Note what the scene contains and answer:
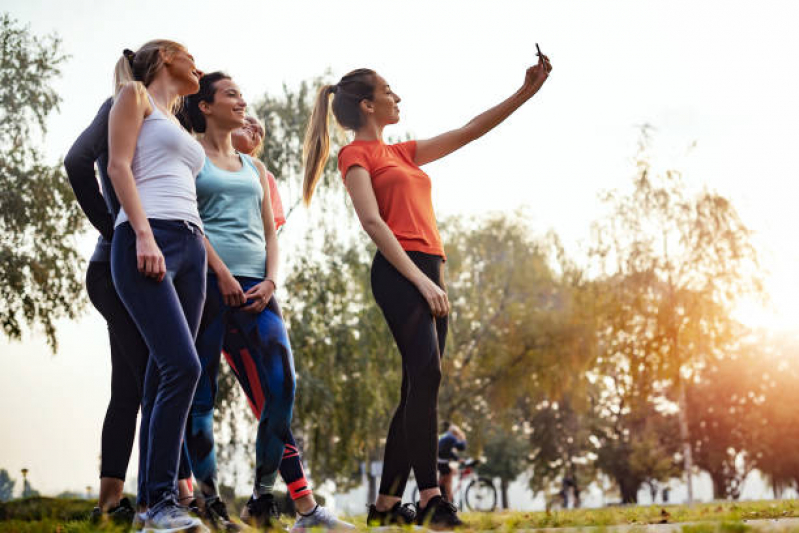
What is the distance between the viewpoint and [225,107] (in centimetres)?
445

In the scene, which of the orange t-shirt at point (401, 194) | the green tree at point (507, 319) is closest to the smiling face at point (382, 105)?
the orange t-shirt at point (401, 194)

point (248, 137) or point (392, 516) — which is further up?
point (248, 137)

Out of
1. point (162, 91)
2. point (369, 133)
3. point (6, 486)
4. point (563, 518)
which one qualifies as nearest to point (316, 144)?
point (369, 133)

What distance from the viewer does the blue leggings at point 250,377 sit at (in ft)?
13.2

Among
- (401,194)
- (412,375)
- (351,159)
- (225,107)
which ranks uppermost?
(225,107)

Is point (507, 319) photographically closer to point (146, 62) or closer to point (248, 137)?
point (248, 137)

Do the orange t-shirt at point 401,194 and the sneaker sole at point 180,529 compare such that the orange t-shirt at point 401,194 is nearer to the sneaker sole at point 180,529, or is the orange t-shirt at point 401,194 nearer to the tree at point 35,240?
the sneaker sole at point 180,529

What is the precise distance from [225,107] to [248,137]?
2.84 ft

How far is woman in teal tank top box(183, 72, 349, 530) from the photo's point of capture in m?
4.02

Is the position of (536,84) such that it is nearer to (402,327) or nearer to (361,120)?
(361,120)

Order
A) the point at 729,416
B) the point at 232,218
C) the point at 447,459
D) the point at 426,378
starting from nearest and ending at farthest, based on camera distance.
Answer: the point at 426,378, the point at 232,218, the point at 447,459, the point at 729,416

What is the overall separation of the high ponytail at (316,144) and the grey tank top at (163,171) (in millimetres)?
1155

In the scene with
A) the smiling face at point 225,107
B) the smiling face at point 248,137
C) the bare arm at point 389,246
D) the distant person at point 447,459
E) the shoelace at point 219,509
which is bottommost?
the shoelace at point 219,509

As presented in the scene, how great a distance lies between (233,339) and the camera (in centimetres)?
418
